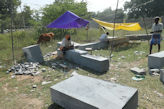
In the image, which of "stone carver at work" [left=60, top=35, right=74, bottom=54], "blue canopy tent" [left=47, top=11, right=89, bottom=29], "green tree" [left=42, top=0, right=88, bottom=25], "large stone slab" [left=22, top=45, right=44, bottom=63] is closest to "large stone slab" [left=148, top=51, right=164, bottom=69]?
"blue canopy tent" [left=47, top=11, right=89, bottom=29]

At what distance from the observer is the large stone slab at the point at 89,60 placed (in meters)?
3.82

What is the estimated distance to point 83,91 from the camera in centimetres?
194

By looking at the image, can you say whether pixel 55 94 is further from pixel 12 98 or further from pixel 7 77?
pixel 7 77

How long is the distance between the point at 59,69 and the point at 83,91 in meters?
2.38

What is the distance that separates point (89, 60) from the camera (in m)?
4.18

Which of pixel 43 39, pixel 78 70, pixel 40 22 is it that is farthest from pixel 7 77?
pixel 40 22

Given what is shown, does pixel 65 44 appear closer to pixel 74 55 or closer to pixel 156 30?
pixel 74 55

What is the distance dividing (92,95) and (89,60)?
2407 mm

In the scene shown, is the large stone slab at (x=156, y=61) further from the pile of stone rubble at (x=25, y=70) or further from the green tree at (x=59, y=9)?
the green tree at (x=59, y=9)

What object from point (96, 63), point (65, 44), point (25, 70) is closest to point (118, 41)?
point (65, 44)

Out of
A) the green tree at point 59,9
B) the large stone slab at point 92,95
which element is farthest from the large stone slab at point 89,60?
the green tree at point 59,9

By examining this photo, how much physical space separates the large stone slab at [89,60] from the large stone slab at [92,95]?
159 cm

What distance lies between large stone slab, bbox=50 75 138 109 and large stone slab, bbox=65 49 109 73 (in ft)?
5.21

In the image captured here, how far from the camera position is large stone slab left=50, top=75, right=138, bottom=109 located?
1632mm
